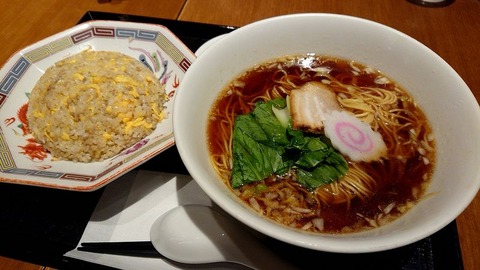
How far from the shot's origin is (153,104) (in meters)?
1.74

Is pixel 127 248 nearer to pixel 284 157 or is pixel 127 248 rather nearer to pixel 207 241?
pixel 207 241

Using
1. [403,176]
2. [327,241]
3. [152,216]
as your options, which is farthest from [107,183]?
[403,176]

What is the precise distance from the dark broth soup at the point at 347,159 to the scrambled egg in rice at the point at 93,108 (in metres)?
0.50

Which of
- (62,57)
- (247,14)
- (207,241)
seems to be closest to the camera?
(207,241)

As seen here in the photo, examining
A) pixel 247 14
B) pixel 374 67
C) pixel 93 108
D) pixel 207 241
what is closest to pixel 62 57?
pixel 93 108

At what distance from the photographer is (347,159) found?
4.07 feet

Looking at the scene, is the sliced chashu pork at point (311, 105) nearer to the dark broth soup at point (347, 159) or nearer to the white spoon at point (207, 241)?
the dark broth soup at point (347, 159)

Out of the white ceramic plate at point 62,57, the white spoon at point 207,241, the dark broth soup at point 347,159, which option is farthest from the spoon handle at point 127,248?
the dark broth soup at point 347,159

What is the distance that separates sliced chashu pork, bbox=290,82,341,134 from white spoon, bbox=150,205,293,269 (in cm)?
40

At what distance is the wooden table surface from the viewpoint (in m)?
2.14

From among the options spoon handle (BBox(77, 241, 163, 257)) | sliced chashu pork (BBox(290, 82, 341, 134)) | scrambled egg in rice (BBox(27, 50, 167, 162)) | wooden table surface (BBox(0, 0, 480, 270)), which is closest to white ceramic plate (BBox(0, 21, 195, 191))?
scrambled egg in rice (BBox(27, 50, 167, 162))

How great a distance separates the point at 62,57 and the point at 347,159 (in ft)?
5.11

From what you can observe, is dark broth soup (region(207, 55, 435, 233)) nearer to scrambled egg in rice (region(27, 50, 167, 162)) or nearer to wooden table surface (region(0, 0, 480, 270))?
scrambled egg in rice (region(27, 50, 167, 162))

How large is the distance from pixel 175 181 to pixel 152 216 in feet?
0.52
